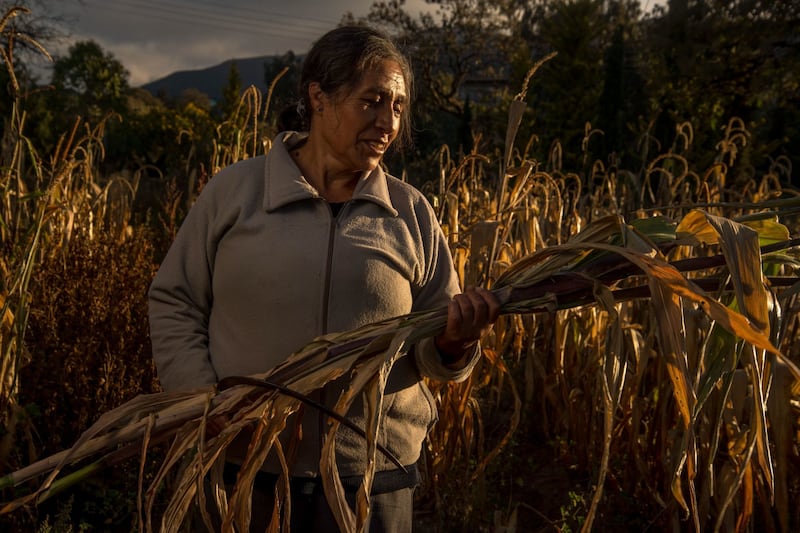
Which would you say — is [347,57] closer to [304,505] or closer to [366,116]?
[366,116]

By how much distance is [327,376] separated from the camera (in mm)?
1120

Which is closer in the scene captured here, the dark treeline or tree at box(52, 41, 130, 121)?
the dark treeline

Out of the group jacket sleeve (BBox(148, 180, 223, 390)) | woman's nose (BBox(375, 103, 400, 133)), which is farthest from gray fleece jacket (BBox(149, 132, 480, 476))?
woman's nose (BBox(375, 103, 400, 133))

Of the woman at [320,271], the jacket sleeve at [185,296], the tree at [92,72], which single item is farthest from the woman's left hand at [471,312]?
the tree at [92,72]

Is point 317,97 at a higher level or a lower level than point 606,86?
lower

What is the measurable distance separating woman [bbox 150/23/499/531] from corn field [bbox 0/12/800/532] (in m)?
0.18

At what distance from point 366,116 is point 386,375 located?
0.67m

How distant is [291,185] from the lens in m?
1.55

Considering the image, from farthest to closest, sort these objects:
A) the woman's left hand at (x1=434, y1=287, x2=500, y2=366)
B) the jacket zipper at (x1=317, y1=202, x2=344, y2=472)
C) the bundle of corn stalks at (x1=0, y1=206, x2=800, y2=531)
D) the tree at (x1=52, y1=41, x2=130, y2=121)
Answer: the tree at (x1=52, y1=41, x2=130, y2=121) < the jacket zipper at (x1=317, y1=202, x2=344, y2=472) < the woman's left hand at (x1=434, y1=287, x2=500, y2=366) < the bundle of corn stalks at (x1=0, y1=206, x2=800, y2=531)

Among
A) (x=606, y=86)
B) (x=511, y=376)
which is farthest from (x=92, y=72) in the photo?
(x=511, y=376)

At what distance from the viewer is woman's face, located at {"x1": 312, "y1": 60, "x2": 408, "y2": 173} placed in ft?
5.07

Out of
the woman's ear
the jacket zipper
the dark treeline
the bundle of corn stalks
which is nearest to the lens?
the bundle of corn stalks

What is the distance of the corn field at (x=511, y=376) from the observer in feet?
3.47

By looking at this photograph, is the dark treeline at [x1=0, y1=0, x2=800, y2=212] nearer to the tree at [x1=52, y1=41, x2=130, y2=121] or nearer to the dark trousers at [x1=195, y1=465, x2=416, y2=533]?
the dark trousers at [x1=195, y1=465, x2=416, y2=533]
